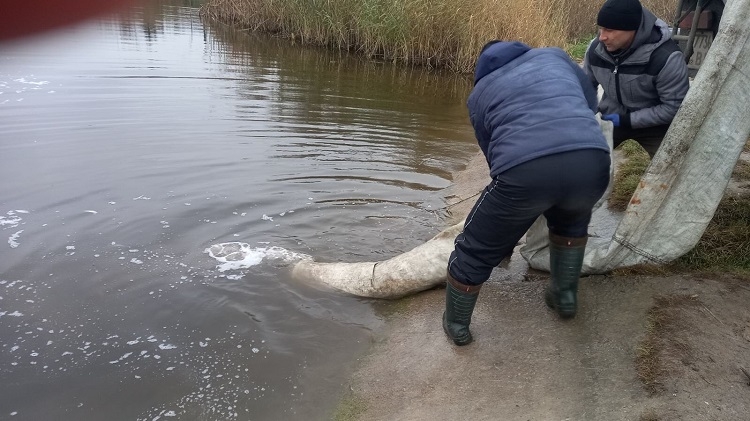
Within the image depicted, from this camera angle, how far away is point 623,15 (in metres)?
3.67

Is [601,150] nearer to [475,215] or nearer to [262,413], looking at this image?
[475,215]

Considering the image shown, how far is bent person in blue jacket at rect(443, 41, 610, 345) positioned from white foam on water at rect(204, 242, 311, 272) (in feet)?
6.92

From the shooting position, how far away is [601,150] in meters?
2.87

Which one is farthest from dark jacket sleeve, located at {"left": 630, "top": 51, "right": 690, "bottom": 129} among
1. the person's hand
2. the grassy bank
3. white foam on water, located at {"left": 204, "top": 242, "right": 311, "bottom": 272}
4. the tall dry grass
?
the tall dry grass

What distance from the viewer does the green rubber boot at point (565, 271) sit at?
11.2 ft

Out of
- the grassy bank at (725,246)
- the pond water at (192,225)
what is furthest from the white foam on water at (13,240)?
the grassy bank at (725,246)

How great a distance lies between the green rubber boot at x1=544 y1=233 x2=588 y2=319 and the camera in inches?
134

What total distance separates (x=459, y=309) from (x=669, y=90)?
6.64ft

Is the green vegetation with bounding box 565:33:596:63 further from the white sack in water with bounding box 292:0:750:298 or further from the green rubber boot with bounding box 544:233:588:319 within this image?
the green rubber boot with bounding box 544:233:588:319

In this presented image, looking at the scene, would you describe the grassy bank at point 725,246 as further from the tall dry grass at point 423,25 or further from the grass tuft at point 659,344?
the tall dry grass at point 423,25

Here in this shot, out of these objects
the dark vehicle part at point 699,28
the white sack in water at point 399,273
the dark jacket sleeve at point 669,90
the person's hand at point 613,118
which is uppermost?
the dark vehicle part at point 699,28

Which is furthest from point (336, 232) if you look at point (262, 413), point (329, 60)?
point (329, 60)

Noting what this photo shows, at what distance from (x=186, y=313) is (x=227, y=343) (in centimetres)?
53

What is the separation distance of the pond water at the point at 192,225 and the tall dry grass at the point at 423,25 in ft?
8.91
